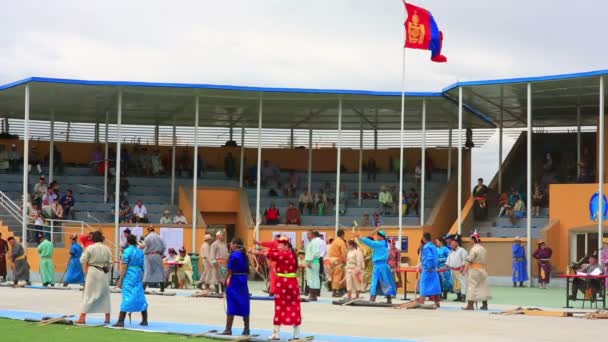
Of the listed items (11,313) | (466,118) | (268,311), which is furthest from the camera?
(466,118)

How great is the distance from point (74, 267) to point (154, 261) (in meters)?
3.15

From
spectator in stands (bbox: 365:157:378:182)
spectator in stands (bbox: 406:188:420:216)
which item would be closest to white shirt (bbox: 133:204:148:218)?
spectator in stands (bbox: 406:188:420:216)

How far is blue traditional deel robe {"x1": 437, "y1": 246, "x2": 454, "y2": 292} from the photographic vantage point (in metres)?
27.0

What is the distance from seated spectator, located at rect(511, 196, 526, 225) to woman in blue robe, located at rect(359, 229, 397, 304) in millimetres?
13960

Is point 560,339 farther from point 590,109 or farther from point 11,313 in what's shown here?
point 590,109

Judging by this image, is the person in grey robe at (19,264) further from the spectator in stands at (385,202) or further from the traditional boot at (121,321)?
the spectator in stands at (385,202)

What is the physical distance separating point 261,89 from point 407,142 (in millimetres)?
12181

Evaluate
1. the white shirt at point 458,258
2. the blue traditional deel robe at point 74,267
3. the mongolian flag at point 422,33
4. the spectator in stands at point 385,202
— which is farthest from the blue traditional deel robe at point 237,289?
the spectator in stands at point 385,202

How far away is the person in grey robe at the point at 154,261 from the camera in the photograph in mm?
29078

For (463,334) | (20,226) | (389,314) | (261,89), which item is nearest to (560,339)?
(463,334)

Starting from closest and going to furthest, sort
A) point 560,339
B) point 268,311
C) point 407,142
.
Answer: point 560,339 → point 268,311 → point 407,142

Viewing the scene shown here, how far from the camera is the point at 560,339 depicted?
17.3 m


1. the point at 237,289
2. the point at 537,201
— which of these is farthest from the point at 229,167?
the point at 237,289

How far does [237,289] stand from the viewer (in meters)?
17.4
